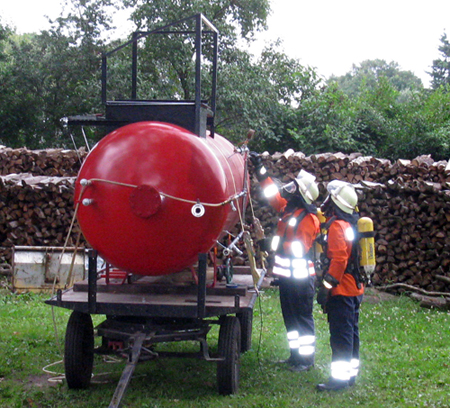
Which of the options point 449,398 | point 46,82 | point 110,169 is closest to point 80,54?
point 46,82

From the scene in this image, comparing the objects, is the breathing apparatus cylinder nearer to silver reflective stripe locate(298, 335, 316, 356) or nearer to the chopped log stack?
silver reflective stripe locate(298, 335, 316, 356)

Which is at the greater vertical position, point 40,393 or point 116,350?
point 116,350

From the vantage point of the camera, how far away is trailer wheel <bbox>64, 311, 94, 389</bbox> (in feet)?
17.0

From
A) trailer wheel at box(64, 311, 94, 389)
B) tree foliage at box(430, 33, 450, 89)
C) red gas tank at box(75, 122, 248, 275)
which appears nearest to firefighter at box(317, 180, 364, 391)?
red gas tank at box(75, 122, 248, 275)

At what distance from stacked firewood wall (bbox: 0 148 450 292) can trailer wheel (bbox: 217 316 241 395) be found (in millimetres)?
5385

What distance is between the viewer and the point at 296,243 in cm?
608

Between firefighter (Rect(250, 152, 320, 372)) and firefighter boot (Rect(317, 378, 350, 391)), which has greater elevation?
firefighter (Rect(250, 152, 320, 372))

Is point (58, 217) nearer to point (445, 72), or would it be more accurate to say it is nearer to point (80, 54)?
point (80, 54)

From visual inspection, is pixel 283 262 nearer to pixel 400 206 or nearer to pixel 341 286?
pixel 341 286

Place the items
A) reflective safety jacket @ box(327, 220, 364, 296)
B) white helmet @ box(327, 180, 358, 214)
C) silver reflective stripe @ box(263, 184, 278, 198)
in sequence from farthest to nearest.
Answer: silver reflective stripe @ box(263, 184, 278, 198) < white helmet @ box(327, 180, 358, 214) < reflective safety jacket @ box(327, 220, 364, 296)

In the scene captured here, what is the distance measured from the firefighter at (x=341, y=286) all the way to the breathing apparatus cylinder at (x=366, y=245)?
70 millimetres

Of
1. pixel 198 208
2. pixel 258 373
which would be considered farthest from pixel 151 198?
pixel 258 373

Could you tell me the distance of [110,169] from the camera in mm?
4926

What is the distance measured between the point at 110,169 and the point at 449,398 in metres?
3.63
